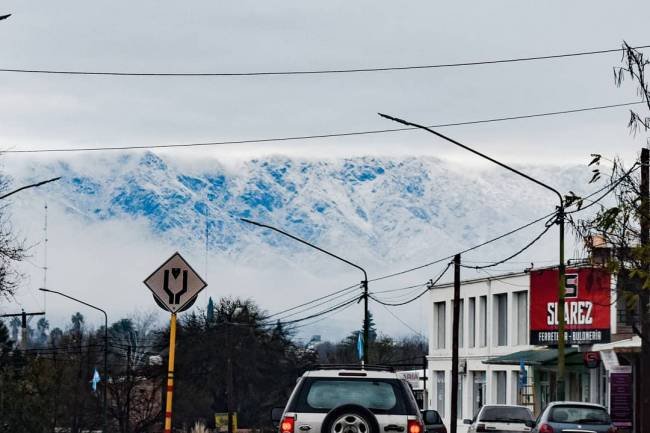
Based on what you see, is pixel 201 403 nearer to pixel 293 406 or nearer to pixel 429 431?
pixel 429 431

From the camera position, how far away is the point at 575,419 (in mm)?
34031

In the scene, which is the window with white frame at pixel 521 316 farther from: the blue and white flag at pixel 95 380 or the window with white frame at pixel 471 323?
the blue and white flag at pixel 95 380

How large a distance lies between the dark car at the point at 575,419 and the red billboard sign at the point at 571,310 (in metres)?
27.4

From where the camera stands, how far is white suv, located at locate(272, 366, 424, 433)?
778 inches

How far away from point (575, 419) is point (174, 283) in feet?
41.9

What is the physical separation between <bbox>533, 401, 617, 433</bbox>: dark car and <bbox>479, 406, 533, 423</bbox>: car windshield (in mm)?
9651

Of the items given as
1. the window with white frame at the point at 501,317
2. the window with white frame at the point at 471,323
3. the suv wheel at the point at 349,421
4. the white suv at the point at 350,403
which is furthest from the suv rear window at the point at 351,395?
the window with white frame at the point at 471,323

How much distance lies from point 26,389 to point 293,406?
32.8 meters

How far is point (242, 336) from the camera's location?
12025 centimetres

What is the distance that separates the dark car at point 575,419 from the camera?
33.5 meters

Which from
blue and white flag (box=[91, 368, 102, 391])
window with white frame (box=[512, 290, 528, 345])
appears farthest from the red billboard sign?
blue and white flag (box=[91, 368, 102, 391])

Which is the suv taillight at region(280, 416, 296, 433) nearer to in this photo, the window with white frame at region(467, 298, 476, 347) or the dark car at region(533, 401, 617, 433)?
the dark car at region(533, 401, 617, 433)

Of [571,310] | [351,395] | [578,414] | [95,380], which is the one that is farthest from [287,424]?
[95,380]

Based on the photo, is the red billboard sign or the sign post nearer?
the sign post
